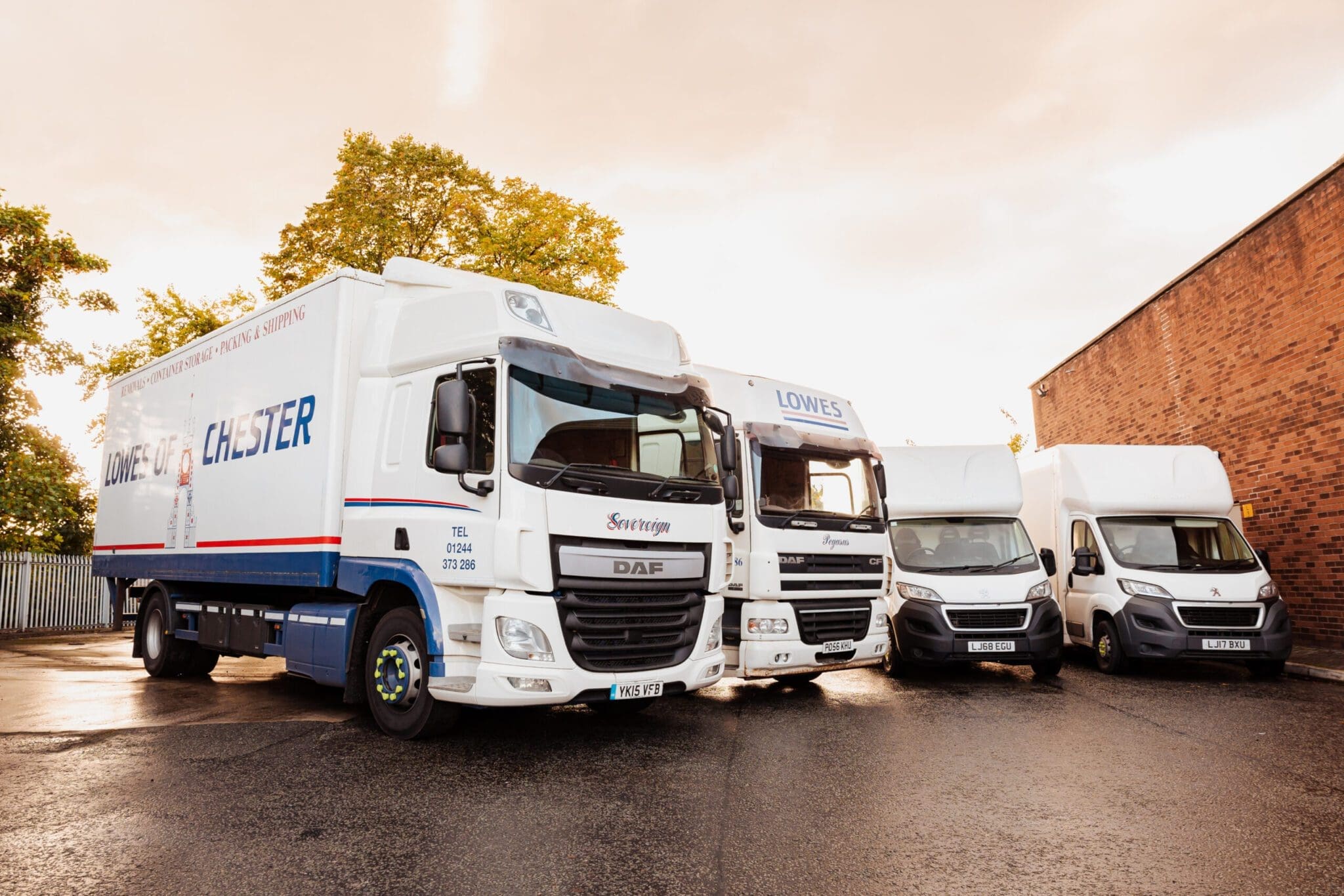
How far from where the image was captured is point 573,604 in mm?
5934

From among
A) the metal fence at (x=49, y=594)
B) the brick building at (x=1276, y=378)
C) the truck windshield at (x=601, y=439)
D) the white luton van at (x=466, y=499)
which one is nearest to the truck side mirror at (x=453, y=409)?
the white luton van at (x=466, y=499)

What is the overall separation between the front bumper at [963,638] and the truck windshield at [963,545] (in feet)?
1.78

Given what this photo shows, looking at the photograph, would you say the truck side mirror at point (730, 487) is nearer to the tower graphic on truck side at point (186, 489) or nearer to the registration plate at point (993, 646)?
the registration plate at point (993, 646)

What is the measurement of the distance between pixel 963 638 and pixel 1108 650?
2435 mm

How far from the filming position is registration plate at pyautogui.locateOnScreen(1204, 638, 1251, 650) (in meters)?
10.1

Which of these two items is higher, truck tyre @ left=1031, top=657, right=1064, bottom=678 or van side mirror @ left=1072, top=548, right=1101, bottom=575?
van side mirror @ left=1072, top=548, right=1101, bottom=575

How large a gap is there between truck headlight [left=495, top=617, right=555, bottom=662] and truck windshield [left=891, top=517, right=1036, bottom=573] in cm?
586

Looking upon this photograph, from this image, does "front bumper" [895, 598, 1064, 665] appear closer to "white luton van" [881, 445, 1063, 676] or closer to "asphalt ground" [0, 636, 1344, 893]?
"white luton van" [881, 445, 1063, 676]

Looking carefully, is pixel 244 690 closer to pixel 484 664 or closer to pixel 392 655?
pixel 392 655

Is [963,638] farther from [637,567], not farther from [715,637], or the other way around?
[637,567]

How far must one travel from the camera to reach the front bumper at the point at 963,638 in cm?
982

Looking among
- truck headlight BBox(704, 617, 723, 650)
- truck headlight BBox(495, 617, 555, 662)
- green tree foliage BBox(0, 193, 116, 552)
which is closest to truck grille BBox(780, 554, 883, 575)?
truck headlight BBox(704, 617, 723, 650)

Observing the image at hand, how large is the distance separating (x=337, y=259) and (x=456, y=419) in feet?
57.5

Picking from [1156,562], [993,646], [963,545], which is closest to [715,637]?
[993,646]
